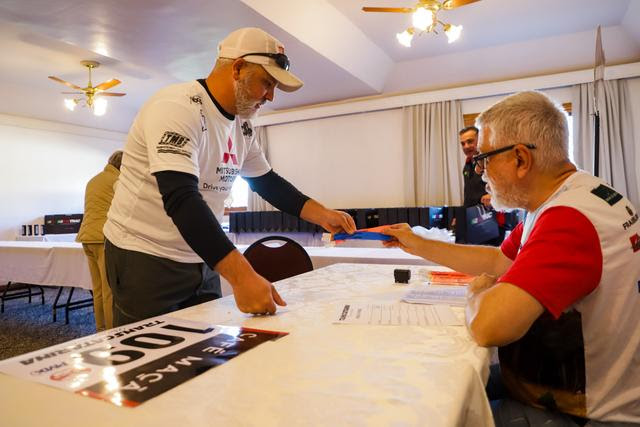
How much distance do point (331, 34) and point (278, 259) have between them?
3726 mm

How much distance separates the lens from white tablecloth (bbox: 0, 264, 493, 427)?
519 millimetres

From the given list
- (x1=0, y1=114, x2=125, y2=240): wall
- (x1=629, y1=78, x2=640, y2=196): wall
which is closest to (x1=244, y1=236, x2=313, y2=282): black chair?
(x1=629, y1=78, x2=640, y2=196): wall

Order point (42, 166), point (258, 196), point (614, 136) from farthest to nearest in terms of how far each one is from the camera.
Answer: point (258, 196)
point (42, 166)
point (614, 136)

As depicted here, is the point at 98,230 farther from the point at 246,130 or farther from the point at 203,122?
the point at 203,122

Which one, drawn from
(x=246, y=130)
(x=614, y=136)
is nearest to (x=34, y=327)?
(x=246, y=130)

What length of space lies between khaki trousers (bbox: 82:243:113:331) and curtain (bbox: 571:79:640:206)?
542 cm

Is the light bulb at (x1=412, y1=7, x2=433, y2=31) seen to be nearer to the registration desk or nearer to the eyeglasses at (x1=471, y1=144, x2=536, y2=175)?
the registration desk

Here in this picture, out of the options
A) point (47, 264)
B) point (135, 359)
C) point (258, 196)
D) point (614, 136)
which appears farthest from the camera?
point (258, 196)

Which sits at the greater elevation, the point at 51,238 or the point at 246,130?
the point at 246,130

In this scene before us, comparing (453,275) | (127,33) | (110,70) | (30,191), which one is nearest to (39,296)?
(30,191)

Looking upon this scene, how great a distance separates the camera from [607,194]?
891 mm

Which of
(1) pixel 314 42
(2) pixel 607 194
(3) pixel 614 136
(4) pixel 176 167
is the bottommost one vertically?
(2) pixel 607 194

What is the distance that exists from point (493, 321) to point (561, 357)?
184mm

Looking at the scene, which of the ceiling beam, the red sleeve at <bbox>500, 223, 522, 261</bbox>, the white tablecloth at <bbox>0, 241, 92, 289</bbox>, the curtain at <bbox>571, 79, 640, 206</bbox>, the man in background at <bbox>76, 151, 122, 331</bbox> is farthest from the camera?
the curtain at <bbox>571, 79, 640, 206</bbox>
